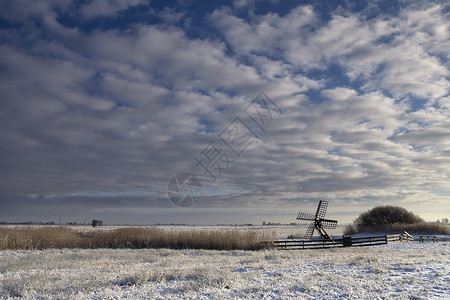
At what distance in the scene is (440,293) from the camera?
9008 mm

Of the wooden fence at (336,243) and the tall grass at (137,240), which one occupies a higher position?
the tall grass at (137,240)

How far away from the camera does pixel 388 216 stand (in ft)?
228

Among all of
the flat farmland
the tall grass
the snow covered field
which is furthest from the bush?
the snow covered field

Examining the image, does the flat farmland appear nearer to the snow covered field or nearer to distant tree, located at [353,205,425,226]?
the snow covered field

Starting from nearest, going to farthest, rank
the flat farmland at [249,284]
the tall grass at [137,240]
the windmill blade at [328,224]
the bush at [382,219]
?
the flat farmland at [249,284] → the tall grass at [137,240] → the windmill blade at [328,224] → the bush at [382,219]

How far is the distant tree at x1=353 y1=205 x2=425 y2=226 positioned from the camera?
6856 centimetres

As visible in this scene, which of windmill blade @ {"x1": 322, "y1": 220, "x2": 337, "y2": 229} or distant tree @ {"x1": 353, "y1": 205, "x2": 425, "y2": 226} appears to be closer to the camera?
windmill blade @ {"x1": 322, "y1": 220, "x2": 337, "y2": 229}

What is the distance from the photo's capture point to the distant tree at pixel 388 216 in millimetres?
68562

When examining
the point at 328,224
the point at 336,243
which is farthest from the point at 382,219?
the point at 336,243

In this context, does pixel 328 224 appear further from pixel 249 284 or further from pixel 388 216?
pixel 249 284

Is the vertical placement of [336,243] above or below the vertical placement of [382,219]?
below

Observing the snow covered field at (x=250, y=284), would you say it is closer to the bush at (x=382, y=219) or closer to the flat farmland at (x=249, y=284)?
the flat farmland at (x=249, y=284)

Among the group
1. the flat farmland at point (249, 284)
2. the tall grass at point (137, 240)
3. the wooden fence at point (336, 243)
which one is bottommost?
the wooden fence at point (336, 243)

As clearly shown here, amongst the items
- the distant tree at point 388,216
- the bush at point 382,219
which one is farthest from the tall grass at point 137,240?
the distant tree at point 388,216
